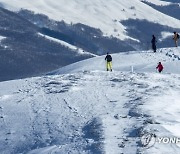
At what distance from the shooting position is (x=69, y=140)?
31.8 metres

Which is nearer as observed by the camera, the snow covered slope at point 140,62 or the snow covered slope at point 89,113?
the snow covered slope at point 89,113

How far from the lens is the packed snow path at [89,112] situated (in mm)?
31047

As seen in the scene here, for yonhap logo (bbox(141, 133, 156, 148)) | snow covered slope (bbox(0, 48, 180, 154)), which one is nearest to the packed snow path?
snow covered slope (bbox(0, 48, 180, 154))

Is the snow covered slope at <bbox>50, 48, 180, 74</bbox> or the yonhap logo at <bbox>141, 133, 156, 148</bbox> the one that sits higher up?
the snow covered slope at <bbox>50, 48, 180, 74</bbox>

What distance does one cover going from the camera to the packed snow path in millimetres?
31047

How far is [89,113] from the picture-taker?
121 feet

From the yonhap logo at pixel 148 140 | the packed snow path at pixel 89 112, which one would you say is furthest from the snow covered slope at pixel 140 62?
the yonhap logo at pixel 148 140

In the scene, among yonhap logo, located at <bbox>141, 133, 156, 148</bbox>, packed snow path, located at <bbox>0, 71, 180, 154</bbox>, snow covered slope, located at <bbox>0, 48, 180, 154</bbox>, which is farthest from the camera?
packed snow path, located at <bbox>0, 71, 180, 154</bbox>

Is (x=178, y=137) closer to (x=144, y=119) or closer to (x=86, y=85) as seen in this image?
(x=144, y=119)

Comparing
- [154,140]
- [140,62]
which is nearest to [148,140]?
[154,140]

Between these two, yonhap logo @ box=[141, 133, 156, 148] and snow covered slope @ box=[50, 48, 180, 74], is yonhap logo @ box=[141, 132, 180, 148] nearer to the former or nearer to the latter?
yonhap logo @ box=[141, 133, 156, 148]

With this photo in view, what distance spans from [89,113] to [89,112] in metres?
0.22

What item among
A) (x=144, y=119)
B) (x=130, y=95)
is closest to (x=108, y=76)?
(x=130, y=95)

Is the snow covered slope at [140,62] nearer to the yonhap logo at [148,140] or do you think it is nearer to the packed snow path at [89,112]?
the packed snow path at [89,112]
